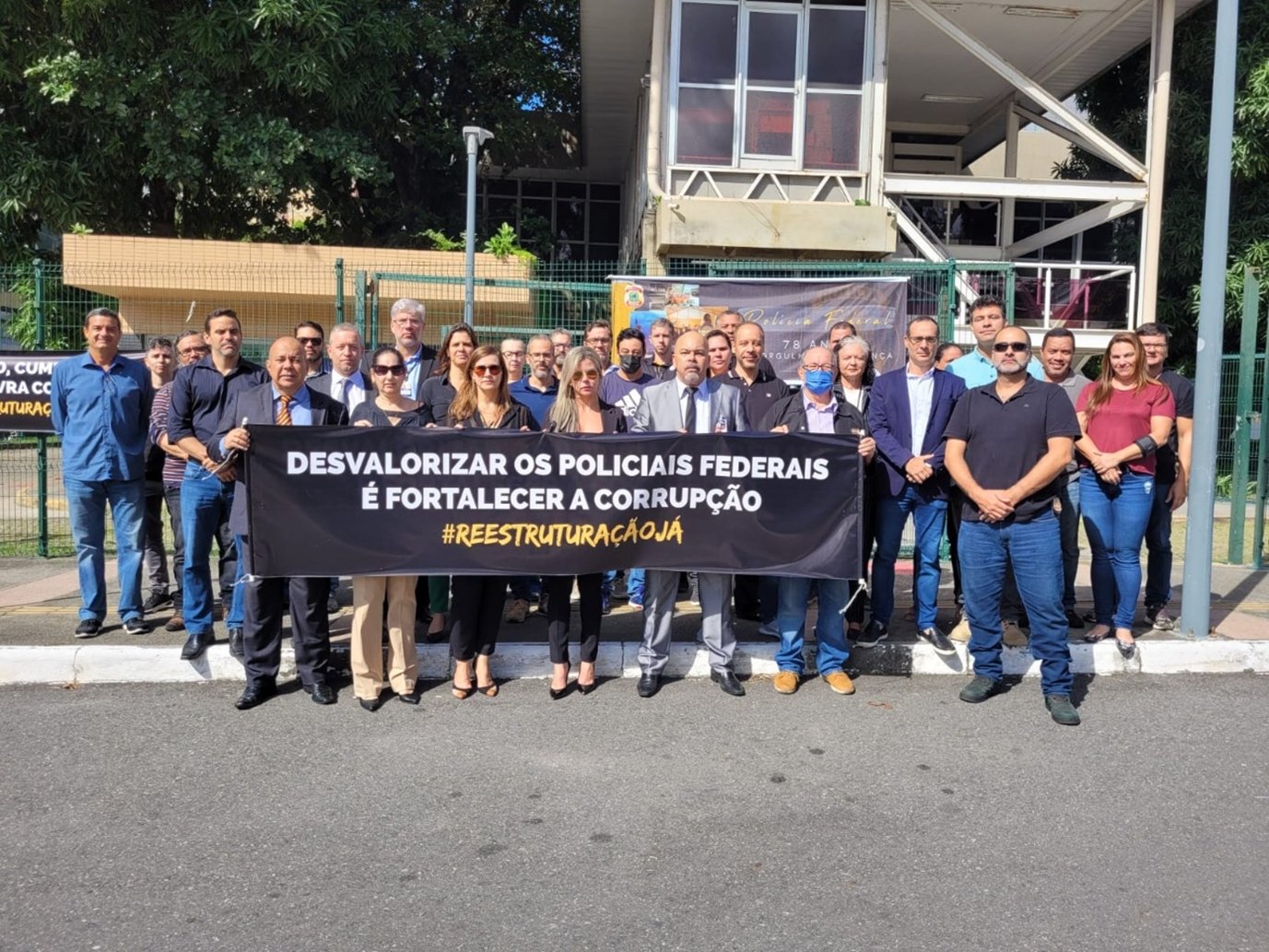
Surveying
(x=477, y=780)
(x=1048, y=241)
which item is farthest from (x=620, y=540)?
(x=1048, y=241)

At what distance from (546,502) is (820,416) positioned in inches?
65.6

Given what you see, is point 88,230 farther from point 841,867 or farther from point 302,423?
point 841,867

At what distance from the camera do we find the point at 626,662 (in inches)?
230

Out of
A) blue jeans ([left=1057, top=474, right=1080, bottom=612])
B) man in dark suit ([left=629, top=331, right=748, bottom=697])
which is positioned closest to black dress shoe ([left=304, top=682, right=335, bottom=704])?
man in dark suit ([left=629, top=331, right=748, bottom=697])

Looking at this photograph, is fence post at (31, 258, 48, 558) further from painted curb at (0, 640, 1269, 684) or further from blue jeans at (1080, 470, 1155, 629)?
blue jeans at (1080, 470, 1155, 629)

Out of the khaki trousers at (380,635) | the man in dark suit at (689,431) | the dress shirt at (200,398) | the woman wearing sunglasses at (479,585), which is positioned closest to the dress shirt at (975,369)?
the man in dark suit at (689,431)

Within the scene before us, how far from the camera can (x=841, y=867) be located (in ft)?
11.8

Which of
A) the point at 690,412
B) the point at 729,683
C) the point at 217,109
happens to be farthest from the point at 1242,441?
the point at 217,109

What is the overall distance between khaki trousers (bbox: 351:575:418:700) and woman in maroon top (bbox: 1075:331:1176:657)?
13.0 feet

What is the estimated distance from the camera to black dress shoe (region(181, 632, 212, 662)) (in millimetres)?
5648

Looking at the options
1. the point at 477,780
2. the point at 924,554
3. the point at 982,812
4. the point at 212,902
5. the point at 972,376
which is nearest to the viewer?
the point at 212,902

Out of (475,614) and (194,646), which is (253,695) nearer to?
(194,646)

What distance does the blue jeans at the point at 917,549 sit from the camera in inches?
231

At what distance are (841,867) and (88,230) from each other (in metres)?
18.5
